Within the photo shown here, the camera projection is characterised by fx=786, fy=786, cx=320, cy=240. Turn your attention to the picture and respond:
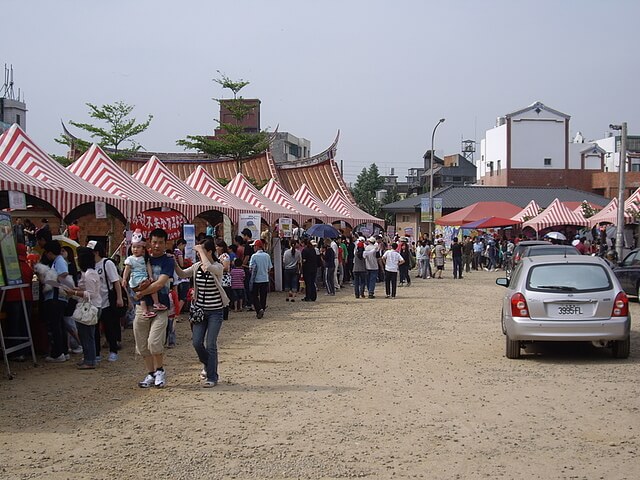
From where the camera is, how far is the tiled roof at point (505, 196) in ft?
205

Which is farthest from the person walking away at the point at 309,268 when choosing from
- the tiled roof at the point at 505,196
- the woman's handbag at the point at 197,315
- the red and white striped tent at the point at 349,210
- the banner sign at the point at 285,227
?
the tiled roof at the point at 505,196

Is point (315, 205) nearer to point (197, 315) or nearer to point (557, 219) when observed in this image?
point (557, 219)

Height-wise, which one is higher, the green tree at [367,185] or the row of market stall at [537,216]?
the green tree at [367,185]

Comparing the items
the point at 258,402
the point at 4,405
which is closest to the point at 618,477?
the point at 258,402

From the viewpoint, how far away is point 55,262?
10992mm

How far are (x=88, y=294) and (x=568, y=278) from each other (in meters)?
6.71

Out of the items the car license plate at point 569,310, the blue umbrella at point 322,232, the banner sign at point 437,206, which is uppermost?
the banner sign at point 437,206

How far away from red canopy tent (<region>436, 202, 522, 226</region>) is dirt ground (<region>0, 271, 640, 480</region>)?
110ft

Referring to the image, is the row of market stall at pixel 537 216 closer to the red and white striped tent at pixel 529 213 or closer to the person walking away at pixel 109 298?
the red and white striped tent at pixel 529 213

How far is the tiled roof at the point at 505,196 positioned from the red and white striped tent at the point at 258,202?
35.6 metres

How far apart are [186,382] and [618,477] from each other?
550 centimetres

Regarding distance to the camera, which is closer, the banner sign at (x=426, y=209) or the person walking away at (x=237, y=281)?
the person walking away at (x=237, y=281)

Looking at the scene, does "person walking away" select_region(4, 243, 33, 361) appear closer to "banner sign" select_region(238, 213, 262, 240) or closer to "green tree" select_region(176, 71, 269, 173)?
"banner sign" select_region(238, 213, 262, 240)

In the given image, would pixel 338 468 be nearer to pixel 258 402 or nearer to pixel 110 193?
pixel 258 402
